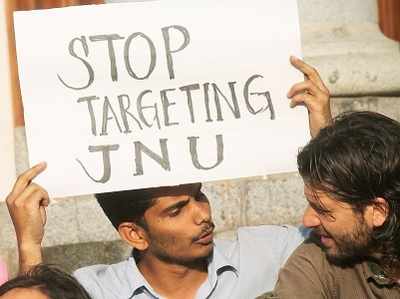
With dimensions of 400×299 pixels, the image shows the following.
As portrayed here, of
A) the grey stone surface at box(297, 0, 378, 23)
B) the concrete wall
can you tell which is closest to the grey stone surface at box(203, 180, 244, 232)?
the concrete wall

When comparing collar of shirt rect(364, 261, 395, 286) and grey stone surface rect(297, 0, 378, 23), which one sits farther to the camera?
grey stone surface rect(297, 0, 378, 23)

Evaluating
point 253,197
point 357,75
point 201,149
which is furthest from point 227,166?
point 357,75

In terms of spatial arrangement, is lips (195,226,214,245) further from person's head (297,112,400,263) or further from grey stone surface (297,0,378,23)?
grey stone surface (297,0,378,23)

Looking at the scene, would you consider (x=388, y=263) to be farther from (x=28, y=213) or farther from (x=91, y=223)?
(x=91, y=223)

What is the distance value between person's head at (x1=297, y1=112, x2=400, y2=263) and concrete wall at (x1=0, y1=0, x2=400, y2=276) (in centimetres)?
175

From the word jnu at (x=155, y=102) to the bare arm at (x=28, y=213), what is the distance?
0.50ft

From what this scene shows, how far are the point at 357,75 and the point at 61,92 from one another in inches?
86.6

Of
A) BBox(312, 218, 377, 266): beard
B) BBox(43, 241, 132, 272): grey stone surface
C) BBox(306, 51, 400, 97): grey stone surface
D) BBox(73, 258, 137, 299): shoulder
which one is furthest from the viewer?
BBox(306, 51, 400, 97): grey stone surface

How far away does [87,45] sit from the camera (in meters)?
3.12

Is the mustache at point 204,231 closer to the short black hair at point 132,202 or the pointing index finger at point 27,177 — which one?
the short black hair at point 132,202

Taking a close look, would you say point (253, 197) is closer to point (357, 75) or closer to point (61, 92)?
point (357, 75)

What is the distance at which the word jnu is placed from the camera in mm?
3117

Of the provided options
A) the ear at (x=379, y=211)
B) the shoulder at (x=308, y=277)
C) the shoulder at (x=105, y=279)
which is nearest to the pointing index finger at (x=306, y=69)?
the ear at (x=379, y=211)

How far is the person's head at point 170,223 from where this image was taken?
3398mm
